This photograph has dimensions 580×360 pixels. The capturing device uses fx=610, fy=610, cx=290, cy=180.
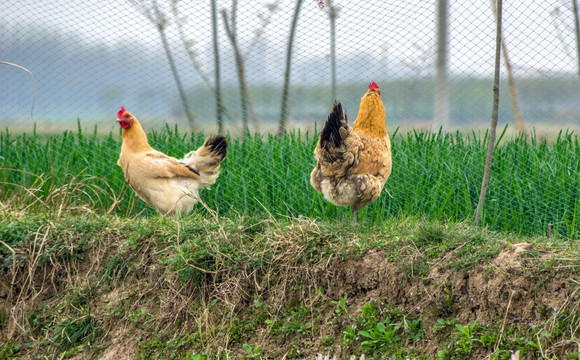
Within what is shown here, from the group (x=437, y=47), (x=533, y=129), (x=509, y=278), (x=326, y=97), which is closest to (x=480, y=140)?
(x=533, y=129)

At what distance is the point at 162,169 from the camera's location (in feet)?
18.6

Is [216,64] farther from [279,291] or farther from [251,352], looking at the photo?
[251,352]

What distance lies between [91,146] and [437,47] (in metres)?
4.27

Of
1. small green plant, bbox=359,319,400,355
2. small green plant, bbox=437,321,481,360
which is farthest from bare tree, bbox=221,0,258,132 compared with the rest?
small green plant, bbox=437,321,481,360

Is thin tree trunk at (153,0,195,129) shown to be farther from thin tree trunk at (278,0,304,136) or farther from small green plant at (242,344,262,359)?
small green plant at (242,344,262,359)

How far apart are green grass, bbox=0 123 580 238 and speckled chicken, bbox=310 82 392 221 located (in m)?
0.55

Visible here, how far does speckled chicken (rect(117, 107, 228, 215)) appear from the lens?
5.69 meters

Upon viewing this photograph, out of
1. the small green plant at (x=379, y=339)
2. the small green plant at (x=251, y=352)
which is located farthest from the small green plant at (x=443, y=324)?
the small green plant at (x=251, y=352)

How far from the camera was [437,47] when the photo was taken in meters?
5.51

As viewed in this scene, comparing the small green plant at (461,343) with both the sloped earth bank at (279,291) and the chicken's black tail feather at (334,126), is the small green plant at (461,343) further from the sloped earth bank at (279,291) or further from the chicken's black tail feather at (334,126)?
the chicken's black tail feather at (334,126)

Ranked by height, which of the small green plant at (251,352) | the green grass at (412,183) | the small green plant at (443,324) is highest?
the green grass at (412,183)

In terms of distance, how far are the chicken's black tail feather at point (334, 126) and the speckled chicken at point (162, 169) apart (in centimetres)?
141

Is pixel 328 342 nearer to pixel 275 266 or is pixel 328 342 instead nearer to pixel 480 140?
pixel 275 266

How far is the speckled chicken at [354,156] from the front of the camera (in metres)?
4.82
